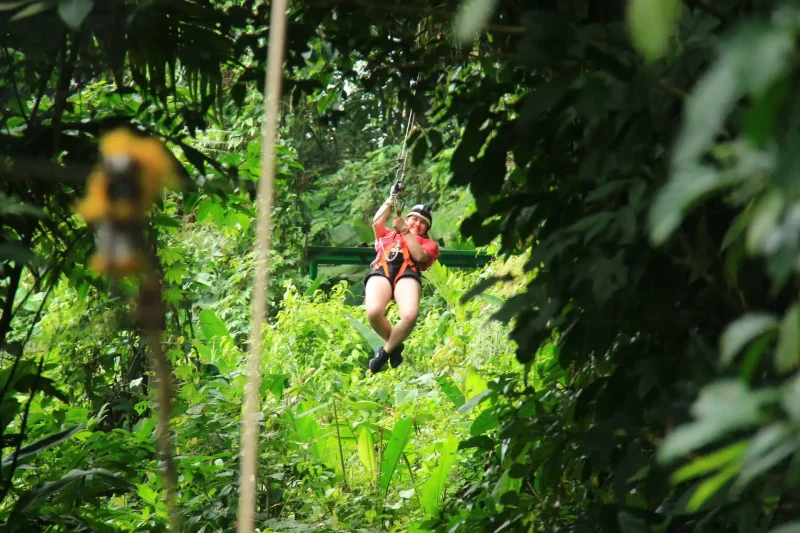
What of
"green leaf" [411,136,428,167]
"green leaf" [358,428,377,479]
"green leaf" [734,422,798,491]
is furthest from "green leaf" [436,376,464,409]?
"green leaf" [734,422,798,491]

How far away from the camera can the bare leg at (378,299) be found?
4.40 meters

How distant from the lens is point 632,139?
938 millimetres

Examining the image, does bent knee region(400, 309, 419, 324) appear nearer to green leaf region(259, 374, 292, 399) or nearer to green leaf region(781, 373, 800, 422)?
green leaf region(259, 374, 292, 399)

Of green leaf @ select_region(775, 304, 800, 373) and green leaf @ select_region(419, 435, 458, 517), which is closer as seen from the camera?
green leaf @ select_region(775, 304, 800, 373)

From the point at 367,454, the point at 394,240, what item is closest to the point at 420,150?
the point at 367,454

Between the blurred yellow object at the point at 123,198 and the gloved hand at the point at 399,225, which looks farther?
the gloved hand at the point at 399,225

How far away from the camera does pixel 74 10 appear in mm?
860

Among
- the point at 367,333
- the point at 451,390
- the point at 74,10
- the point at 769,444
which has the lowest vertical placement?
the point at 769,444

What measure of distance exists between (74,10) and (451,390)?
128 inches

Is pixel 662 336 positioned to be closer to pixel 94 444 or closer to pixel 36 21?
pixel 36 21

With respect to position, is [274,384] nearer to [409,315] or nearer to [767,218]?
[409,315]

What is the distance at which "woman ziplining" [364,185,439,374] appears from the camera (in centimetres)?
419

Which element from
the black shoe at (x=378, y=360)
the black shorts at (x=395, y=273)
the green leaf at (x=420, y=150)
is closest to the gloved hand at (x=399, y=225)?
the black shorts at (x=395, y=273)

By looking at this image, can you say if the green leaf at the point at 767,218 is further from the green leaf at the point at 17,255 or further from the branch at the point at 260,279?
the green leaf at the point at 17,255
